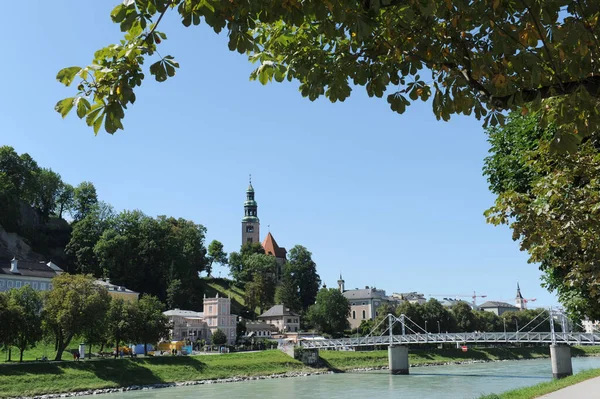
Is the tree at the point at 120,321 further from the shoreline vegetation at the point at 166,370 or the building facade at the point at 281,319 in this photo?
the building facade at the point at 281,319

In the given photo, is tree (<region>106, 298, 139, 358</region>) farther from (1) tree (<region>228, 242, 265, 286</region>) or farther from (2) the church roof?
(2) the church roof

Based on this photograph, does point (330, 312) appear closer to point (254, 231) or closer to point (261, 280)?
point (261, 280)

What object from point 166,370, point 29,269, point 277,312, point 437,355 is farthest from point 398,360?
point 29,269

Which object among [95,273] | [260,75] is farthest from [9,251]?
[260,75]

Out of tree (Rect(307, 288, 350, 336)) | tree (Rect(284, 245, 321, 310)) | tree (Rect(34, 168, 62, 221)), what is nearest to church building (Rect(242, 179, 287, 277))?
tree (Rect(284, 245, 321, 310))

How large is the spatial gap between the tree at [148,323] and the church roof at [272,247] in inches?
2867

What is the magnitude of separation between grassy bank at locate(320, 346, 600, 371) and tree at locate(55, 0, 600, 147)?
55.9 meters

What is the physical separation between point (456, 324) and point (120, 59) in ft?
287

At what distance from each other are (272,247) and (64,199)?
1905 inches

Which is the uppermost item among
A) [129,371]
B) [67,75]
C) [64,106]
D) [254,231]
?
[254,231]

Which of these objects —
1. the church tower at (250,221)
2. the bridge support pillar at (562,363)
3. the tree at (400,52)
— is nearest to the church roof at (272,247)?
the church tower at (250,221)

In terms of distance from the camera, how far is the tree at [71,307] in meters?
41.8

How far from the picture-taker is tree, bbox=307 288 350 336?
83.4 meters

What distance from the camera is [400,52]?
17.3 ft
